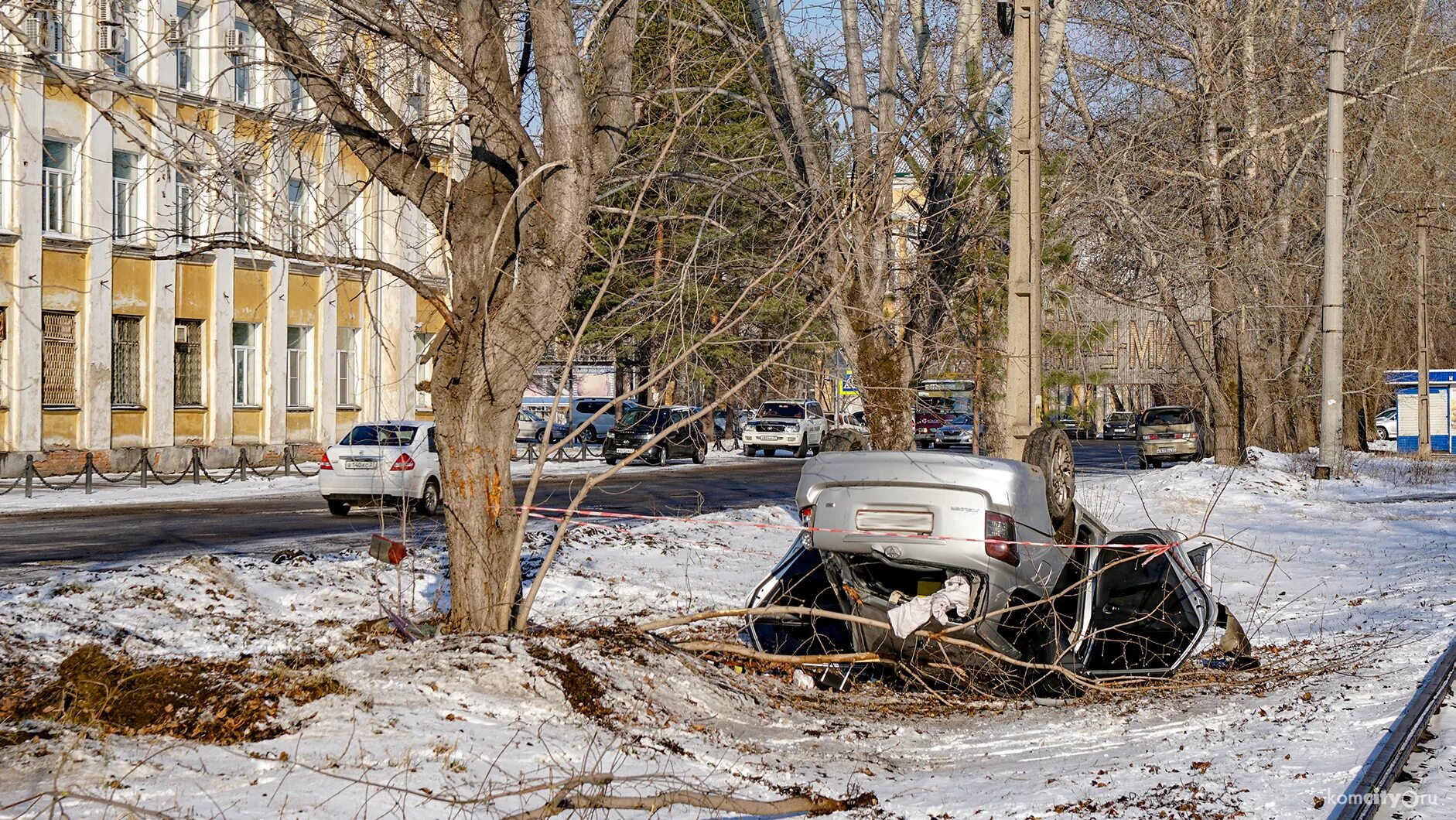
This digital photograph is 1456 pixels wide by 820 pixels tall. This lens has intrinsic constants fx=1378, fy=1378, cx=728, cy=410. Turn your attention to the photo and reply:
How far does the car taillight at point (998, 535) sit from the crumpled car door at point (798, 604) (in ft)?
4.68

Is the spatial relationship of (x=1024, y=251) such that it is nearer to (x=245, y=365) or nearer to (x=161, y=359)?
(x=161, y=359)

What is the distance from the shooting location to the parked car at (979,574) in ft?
26.9

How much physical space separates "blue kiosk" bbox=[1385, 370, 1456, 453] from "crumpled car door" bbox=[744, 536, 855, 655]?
134 feet

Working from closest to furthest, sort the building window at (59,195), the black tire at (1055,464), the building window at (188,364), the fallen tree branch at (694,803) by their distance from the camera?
the fallen tree branch at (694,803) → the black tire at (1055,464) → the building window at (59,195) → the building window at (188,364)

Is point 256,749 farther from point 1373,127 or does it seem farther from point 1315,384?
point 1315,384

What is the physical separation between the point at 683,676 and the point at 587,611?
420 cm

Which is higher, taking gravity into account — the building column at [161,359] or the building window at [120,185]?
the building window at [120,185]

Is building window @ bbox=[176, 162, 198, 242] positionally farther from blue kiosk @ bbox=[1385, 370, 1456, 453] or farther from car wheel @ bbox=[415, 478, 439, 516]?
blue kiosk @ bbox=[1385, 370, 1456, 453]

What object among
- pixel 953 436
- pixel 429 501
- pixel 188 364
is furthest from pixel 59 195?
pixel 953 436

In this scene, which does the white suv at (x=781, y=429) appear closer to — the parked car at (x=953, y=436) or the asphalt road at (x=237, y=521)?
the parked car at (x=953, y=436)

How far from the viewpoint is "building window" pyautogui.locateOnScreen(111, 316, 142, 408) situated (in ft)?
108

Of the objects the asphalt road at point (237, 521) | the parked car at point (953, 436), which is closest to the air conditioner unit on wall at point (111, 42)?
the asphalt road at point (237, 521)

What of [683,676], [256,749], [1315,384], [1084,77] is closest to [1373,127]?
[1084,77]

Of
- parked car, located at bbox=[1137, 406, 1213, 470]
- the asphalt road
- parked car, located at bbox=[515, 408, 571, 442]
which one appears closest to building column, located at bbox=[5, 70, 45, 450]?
the asphalt road
